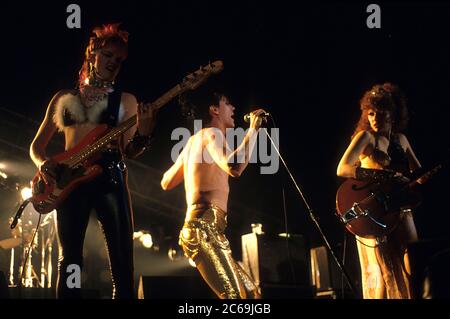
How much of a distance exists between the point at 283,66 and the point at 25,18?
358cm

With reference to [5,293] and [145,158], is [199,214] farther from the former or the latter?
[145,158]

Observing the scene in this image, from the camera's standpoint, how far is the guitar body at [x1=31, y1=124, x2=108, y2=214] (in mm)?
4367

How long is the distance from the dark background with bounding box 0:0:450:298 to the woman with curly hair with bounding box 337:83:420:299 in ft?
6.19

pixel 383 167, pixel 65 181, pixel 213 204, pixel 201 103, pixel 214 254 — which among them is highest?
pixel 201 103

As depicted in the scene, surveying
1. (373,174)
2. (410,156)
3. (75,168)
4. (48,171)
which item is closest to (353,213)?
(373,174)

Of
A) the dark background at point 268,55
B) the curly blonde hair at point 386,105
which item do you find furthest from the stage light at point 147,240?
the curly blonde hair at point 386,105

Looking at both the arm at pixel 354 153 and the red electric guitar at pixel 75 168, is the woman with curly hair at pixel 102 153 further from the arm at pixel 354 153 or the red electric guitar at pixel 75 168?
the arm at pixel 354 153

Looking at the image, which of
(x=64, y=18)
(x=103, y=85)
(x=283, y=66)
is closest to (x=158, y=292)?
(x=103, y=85)

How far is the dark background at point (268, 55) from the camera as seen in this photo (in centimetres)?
774

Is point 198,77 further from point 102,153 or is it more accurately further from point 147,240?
point 147,240

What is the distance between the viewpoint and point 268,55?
8492 mm

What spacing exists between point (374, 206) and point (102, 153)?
2.52m

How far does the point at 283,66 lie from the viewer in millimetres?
8703

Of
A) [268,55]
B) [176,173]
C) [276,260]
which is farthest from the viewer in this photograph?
[268,55]
